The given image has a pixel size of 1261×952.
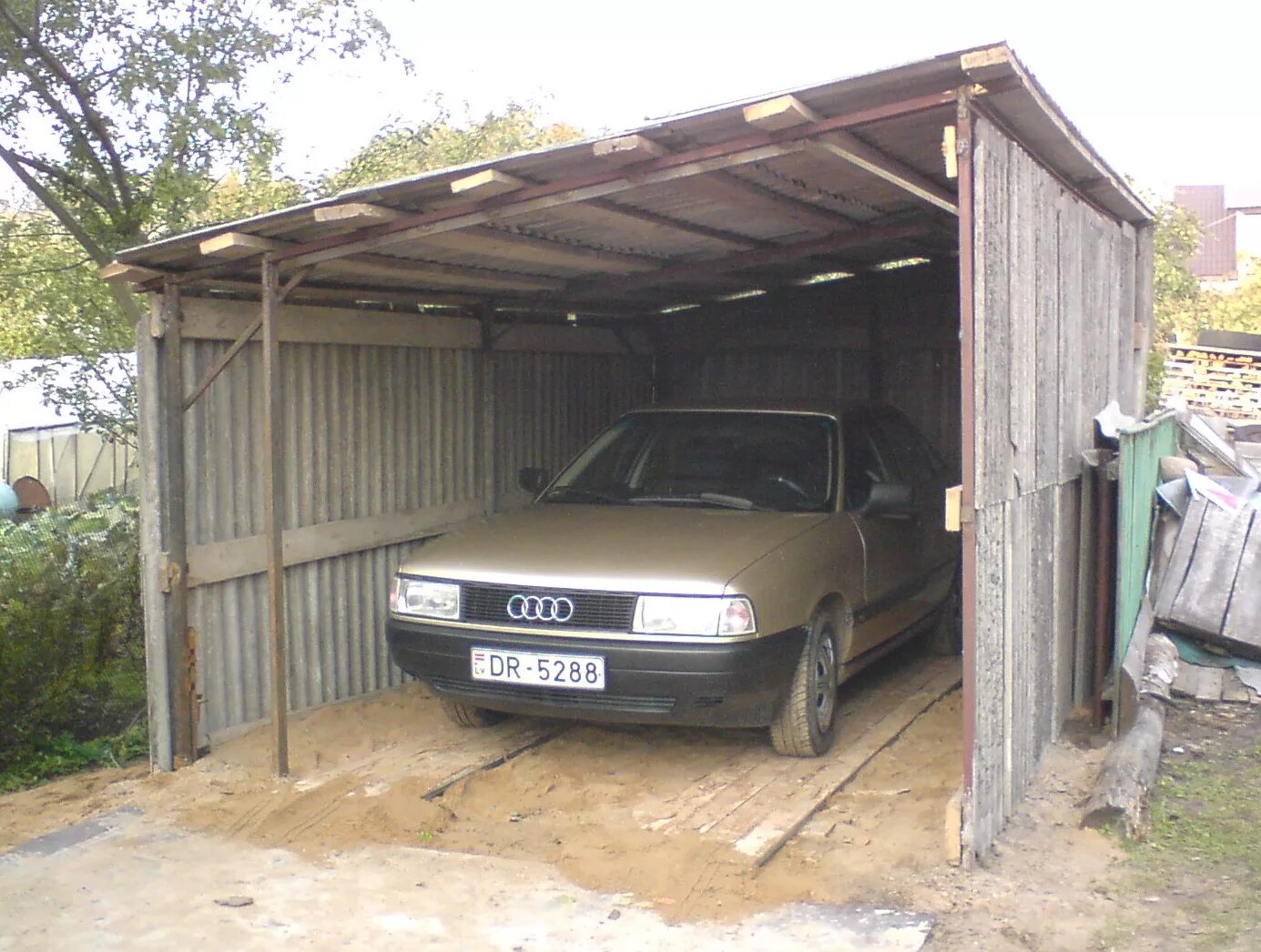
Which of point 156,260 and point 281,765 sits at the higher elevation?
point 156,260

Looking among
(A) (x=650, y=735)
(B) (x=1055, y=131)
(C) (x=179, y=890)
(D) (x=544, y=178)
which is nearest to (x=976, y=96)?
(B) (x=1055, y=131)

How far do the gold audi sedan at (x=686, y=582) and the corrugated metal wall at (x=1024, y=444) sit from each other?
885 millimetres

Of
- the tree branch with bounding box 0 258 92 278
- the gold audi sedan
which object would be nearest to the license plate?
the gold audi sedan

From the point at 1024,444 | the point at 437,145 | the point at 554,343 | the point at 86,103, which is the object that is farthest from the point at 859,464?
the point at 437,145

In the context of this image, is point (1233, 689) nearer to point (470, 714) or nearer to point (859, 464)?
point (859, 464)

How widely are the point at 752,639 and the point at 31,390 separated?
61.3ft

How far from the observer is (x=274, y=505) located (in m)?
5.70

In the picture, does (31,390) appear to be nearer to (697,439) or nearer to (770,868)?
(697,439)

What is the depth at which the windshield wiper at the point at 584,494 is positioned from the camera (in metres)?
6.58

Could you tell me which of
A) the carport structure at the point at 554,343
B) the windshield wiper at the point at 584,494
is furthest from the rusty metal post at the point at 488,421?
the windshield wiper at the point at 584,494

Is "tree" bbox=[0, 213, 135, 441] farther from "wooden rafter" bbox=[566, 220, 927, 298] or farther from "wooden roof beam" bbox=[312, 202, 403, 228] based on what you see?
"wooden roof beam" bbox=[312, 202, 403, 228]

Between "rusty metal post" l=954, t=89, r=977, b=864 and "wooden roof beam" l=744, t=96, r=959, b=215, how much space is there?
0.40 m

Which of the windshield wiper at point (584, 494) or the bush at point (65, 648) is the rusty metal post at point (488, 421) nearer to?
the windshield wiper at point (584, 494)

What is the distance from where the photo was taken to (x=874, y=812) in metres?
5.05
